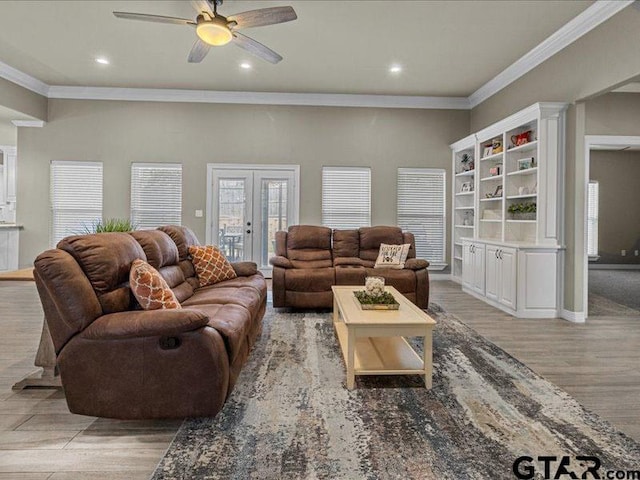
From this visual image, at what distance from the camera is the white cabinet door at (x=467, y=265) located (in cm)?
606

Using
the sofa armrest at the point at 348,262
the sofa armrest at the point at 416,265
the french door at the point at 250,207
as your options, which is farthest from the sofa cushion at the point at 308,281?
the french door at the point at 250,207

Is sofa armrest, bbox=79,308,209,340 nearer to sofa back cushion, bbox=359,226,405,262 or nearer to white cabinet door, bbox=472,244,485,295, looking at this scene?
sofa back cushion, bbox=359,226,405,262

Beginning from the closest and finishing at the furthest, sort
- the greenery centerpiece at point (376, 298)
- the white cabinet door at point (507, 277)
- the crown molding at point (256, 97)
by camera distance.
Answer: the greenery centerpiece at point (376, 298)
the white cabinet door at point (507, 277)
the crown molding at point (256, 97)

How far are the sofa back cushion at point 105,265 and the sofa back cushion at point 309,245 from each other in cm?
297

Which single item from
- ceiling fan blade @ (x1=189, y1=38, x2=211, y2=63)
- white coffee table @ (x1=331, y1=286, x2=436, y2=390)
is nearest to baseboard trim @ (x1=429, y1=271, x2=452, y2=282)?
white coffee table @ (x1=331, y1=286, x2=436, y2=390)

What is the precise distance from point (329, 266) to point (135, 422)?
130 inches

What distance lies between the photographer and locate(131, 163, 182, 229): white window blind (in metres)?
7.22

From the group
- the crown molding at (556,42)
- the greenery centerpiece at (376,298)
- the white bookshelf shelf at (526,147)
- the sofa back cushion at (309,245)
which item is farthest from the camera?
the sofa back cushion at (309,245)

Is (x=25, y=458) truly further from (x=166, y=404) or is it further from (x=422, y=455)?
(x=422, y=455)

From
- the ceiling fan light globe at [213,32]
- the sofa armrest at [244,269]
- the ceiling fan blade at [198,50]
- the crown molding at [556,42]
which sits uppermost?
the crown molding at [556,42]

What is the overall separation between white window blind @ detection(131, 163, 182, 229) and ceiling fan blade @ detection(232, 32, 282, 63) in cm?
359

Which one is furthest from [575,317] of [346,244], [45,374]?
[45,374]

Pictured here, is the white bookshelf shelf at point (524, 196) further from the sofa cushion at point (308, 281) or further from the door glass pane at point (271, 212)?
the door glass pane at point (271, 212)

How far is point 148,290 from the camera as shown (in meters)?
2.37
